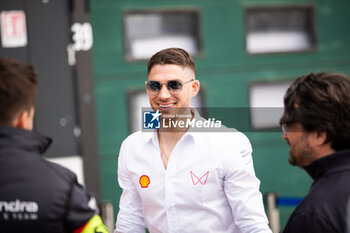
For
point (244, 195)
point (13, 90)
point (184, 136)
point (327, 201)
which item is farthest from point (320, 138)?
point (13, 90)

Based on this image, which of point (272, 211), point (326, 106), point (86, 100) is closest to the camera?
point (326, 106)

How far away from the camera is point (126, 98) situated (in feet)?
14.5

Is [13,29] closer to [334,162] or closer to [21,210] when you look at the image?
[21,210]

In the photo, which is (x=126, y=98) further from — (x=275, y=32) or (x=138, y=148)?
(x=138, y=148)

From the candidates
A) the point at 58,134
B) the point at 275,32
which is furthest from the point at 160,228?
the point at 275,32

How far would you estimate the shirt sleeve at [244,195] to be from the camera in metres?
2.30

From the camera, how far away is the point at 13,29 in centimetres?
417

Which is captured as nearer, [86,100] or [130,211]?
[130,211]

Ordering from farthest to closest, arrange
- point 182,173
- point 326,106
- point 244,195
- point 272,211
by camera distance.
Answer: point 272,211 → point 182,173 → point 244,195 → point 326,106

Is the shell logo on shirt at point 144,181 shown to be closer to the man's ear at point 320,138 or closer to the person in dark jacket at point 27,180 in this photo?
the person in dark jacket at point 27,180

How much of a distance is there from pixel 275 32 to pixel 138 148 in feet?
8.64

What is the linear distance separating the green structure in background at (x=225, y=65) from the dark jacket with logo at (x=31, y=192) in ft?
8.59

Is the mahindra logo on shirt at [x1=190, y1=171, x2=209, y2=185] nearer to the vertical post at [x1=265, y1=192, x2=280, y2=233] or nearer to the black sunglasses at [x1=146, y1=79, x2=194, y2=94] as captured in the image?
the black sunglasses at [x1=146, y1=79, x2=194, y2=94]

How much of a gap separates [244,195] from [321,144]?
68 centimetres
